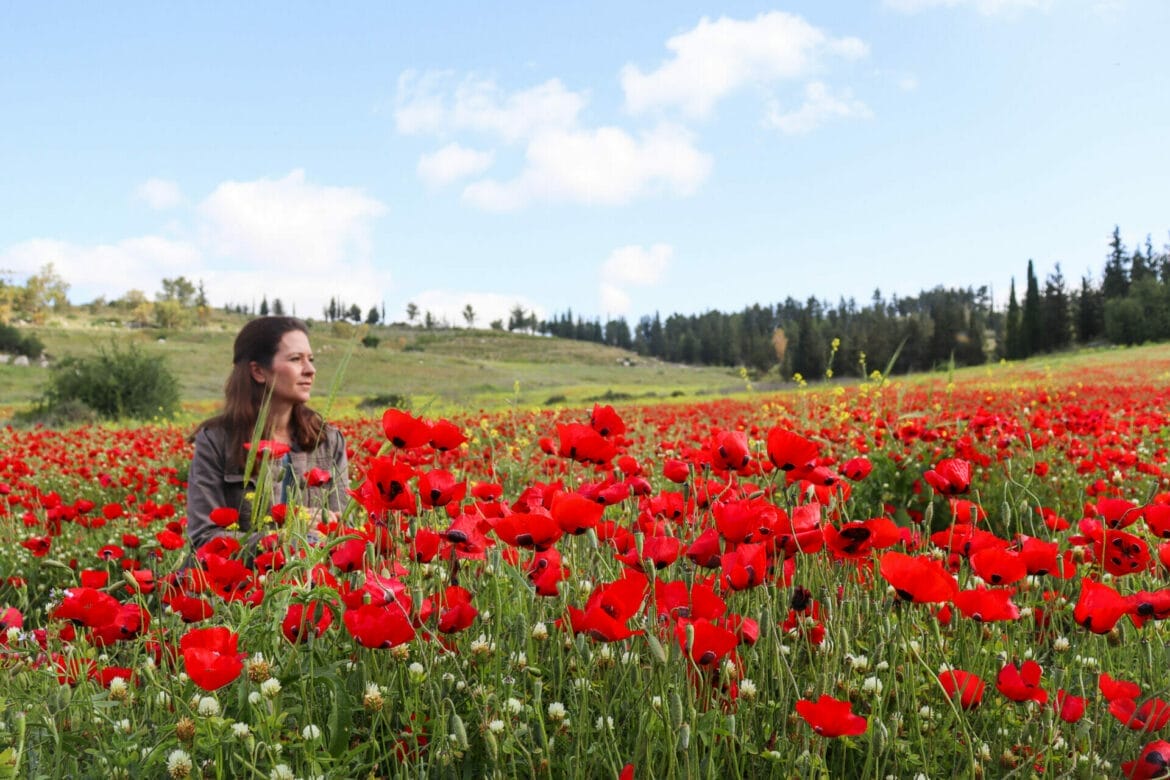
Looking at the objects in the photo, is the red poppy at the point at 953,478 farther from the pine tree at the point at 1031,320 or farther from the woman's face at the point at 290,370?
the pine tree at the point at 1031,320

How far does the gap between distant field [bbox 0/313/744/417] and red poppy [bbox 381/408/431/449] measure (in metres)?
14.4

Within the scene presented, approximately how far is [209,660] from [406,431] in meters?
0.73

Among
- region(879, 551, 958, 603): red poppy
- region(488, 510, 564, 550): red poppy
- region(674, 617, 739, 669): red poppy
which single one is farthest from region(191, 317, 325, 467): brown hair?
region(879, 551, 958, 603): red poppy

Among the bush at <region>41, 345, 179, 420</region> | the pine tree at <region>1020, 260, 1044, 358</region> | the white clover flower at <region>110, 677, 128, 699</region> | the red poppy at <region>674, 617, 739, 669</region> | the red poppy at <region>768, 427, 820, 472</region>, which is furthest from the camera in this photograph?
the pine tree at <region>1020, 260, 1044, 358</region>

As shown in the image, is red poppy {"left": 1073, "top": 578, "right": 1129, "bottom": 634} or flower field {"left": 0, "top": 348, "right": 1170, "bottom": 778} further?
red poppy {"left": 1073, "top": 578, "right": 1129, "bottom": 634}

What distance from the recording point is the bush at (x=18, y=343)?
56.8m

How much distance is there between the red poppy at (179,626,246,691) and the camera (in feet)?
3.98

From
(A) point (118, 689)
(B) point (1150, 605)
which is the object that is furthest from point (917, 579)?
(A) point (118, 689)

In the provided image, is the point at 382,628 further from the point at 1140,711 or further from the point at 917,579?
the point at 1140,711

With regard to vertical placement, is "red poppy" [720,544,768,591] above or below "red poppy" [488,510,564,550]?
below

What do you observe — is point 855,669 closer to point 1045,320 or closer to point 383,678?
point 383,678

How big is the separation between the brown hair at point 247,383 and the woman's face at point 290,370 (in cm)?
4

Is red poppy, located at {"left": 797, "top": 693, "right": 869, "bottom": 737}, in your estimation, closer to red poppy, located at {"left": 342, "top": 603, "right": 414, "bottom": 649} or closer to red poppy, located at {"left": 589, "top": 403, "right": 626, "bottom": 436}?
red poppy, located at {"left": 342, "top": 603, "right": 414, "bottom": 649}

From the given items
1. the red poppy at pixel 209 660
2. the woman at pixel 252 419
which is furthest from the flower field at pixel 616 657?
the woman at pixel 252 419
